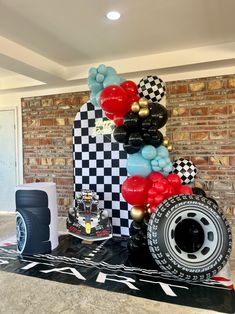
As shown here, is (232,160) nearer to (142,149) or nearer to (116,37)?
(142,149)

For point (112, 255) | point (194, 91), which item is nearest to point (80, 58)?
point (194, 91)

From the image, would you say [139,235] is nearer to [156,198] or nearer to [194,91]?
[156,198]

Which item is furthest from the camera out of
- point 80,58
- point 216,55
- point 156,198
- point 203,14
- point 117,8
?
point 80,58

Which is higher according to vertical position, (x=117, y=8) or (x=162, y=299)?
(x=117, y=8)

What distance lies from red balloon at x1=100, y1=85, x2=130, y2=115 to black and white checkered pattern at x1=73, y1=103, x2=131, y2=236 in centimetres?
60

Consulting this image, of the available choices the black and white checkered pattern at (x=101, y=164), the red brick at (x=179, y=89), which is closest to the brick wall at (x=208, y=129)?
the red brick at (x=179, y=89)

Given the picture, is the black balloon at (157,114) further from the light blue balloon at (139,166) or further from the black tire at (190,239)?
the black tire at (190,239)

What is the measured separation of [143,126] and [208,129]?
1790 mm

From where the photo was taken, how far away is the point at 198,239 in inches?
81.7

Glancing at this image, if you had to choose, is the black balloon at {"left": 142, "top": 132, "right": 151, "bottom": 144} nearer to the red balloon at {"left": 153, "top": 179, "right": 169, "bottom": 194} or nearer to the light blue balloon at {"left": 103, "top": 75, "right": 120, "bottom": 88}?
the red balloon at {"left": 153, "top": 179, "right": 169, "bottom": 194}

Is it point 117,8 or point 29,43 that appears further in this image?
point 29,43

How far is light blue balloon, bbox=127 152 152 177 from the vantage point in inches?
91.1

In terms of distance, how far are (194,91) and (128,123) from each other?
189 centimetres

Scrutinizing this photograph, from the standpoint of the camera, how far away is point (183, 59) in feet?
11.1
